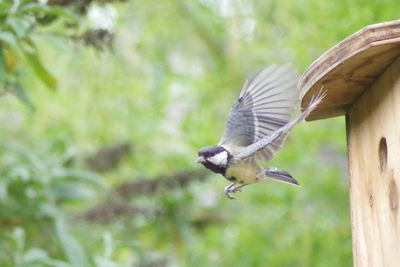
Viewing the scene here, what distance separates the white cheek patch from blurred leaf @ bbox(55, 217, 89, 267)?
4.06 ft

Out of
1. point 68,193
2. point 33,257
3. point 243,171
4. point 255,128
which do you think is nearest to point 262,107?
point 255,128

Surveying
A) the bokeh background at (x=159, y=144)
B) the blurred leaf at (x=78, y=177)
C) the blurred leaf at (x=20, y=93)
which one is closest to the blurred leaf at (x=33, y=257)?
the bokeh background at (x=159, y=144)

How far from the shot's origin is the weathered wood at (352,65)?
198 cm

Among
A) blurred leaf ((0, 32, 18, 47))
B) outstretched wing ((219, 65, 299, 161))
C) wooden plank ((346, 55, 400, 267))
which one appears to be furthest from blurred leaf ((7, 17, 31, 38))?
wooden plank ((346, 55, 400, 267))

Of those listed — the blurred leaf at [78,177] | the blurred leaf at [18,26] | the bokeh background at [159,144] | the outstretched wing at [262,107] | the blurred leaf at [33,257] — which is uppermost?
the bokeh background at [159,144]

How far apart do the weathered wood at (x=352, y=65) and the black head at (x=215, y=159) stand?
25 centimetres

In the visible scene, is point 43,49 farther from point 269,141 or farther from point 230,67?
point 269,141

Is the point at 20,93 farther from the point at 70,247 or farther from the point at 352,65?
the point at 352,65

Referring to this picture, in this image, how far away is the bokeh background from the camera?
138 inches

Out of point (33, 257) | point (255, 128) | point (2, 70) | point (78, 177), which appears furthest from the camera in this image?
point (78, 177)

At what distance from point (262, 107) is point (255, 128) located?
6cm

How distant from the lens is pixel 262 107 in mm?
2311

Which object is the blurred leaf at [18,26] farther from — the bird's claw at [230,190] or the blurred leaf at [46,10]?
the bird's claw at [230,190]

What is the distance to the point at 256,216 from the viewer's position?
534cm
